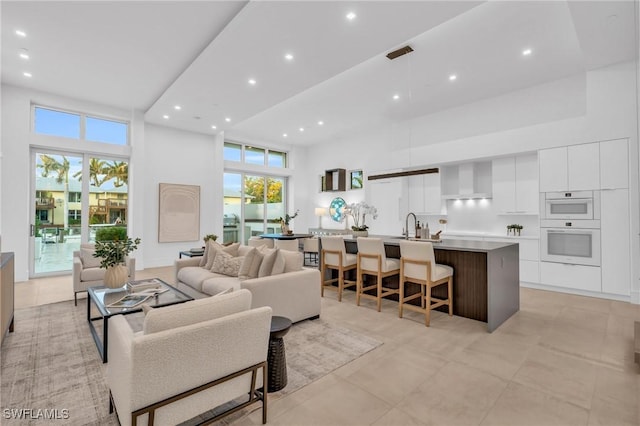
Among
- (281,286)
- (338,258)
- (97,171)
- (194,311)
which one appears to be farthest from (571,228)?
(97,171)

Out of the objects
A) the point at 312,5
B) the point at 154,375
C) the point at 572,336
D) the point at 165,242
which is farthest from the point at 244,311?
the point at 165,242

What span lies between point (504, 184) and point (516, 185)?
0.20 metres

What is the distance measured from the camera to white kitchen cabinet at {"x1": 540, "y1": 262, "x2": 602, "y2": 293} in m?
4.63

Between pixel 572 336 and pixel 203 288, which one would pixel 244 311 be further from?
pixel 572 336

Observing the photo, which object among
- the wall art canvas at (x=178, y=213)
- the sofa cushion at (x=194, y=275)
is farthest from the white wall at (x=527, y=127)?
the sofa cushion at (x=194, y=275)

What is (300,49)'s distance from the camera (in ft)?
12.8

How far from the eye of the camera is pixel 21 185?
5648 millimetres

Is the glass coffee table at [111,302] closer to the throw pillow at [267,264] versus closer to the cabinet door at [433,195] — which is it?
the throw pillow at [267,264]

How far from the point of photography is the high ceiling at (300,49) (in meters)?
3.33

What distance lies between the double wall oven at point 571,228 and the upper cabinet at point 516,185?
500 mm

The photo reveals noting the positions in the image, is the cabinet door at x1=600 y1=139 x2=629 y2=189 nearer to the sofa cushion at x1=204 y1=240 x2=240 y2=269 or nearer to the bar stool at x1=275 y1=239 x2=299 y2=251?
the bar stool at x1=275 y1=239 x2=299 y2=251

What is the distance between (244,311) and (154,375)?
53 cm

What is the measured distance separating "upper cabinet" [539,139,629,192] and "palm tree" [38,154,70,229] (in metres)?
9.14

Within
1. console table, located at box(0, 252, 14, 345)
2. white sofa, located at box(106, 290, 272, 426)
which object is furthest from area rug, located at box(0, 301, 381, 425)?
white sofa, located at box(106, 290, 272, 426)
